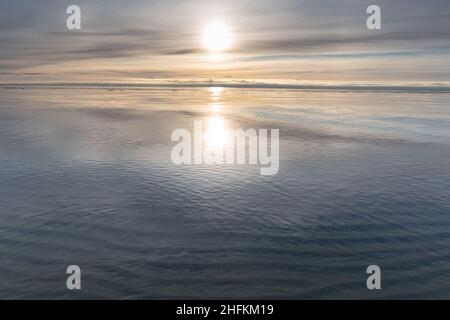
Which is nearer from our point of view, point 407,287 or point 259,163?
point 407,287

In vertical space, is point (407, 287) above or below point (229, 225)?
below

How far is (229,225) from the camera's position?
1595cm

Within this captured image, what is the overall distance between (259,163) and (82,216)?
13889mm

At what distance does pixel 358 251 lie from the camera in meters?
13.7

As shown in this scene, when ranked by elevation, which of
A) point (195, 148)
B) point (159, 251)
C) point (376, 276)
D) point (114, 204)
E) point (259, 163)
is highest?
point (195, 148)

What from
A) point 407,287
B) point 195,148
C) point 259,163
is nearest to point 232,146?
point 195,148

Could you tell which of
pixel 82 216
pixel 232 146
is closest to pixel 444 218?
pixel 82 216

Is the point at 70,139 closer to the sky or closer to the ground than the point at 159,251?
closer to the sky

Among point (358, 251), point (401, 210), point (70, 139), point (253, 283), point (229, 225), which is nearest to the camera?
point (253, 283)

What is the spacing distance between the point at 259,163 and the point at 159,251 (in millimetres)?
14689

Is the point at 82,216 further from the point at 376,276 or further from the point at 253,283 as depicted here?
the point at 376,276
